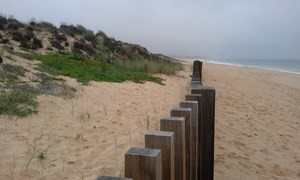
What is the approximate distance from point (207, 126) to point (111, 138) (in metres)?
2.26

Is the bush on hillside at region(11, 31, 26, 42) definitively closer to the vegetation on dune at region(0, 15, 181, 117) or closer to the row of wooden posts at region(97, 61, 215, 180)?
the vegetation on dune at region(0, 15, 181, 117)

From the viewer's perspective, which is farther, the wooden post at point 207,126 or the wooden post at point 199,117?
the wooden post at point 207,126

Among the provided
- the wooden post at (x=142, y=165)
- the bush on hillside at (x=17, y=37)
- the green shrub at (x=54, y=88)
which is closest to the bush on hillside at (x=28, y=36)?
the bush on hillside at (x=17, y=37)

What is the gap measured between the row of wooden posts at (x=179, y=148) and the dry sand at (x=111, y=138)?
1.21m

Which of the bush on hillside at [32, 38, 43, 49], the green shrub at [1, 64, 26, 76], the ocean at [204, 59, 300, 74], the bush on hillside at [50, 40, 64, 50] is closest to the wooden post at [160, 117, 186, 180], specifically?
the green shrub at [1, 64, 26, 76]

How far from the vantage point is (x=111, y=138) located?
15.5 feet

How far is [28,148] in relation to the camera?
407cm

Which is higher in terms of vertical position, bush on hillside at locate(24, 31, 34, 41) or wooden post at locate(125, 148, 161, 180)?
bush on hillside at locate(24, 31, 34, 41)

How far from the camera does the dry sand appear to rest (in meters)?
3.72

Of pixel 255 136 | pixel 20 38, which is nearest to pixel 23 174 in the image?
pixel 255 136

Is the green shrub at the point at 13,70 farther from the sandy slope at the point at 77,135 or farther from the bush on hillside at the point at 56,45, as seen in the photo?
the bush on hillside at the point at 56,45

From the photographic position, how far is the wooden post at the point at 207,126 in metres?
2.73

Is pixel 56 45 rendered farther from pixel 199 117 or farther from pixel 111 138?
pixel 199 117

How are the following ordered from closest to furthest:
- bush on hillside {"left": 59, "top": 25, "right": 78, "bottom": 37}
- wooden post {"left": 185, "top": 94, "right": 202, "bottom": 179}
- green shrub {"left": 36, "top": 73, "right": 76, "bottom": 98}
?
wooden post {"left": 185, "top": 94, "right": 202, "bottom": 179}
green shrub {"left": 36, "top": 73, "right": 76, "bottom": 98}
bush on hillside {"left": 59, "top": 25, "right": 78, "bottom": 37}
